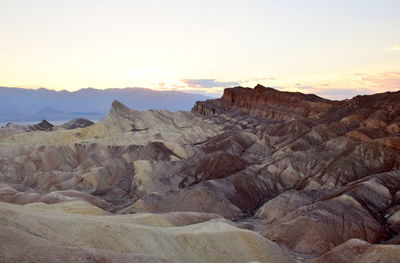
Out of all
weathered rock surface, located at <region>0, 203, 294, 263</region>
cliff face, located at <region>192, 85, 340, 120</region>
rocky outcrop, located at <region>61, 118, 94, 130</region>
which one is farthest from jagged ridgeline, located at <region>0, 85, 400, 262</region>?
rocky outcrop, located at <region>61, 118, 94, 130</region>

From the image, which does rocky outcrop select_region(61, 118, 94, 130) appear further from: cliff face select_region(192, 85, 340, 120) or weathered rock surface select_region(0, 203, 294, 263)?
weathered rock surface select_region(0, 203, 294, 263)

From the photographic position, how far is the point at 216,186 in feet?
172

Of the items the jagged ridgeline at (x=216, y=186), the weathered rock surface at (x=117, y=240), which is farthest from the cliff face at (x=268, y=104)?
the weathered rock surface at (x=117, y=240)

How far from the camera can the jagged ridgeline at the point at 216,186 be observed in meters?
24.1

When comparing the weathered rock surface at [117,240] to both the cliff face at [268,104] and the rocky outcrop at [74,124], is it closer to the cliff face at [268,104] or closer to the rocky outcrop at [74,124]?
the cliff face at [268,104]

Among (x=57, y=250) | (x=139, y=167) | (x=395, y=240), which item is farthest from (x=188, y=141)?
(x=57, y=250)

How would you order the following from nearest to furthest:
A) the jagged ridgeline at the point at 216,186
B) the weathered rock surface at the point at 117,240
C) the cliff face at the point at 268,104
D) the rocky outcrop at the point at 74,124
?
1. the weathered rock surface at the point at 117,240
2. the jagged ridgeline at the point at 216,186
3. the cliff face at the point at 268,104
4. the rocky outcrop at the point at 74,124

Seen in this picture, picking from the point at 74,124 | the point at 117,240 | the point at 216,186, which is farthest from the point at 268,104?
the point at 117,240

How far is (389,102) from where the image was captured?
264 feet

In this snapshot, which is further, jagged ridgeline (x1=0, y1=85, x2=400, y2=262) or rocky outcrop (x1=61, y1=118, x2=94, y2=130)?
rocky outcrop (x1=61, y1=118, x2=94, y2=130)

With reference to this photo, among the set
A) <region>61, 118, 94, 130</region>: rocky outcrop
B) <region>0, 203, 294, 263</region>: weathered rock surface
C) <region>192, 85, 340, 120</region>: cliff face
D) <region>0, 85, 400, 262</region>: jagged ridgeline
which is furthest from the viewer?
<region>61, 118, 94, 130</region>: rocky outcrop

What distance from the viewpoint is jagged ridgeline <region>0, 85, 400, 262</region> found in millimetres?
24125

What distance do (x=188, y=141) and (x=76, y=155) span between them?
79.6 feet

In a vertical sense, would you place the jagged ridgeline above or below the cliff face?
below
